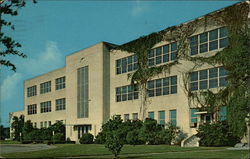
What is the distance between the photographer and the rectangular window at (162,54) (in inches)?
1513

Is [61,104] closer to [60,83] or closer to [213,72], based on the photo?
[60,83]

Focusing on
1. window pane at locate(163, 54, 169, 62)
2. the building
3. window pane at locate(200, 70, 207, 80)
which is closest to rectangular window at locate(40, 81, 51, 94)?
the building

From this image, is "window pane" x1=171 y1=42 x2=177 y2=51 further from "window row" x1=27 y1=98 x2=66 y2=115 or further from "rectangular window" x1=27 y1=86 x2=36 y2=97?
"rectangular window" x1=27 y1=86 x2=36 y2=97

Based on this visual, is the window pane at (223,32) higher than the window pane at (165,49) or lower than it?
higher

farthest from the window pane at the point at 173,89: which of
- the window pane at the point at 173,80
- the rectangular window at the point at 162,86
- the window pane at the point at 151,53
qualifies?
the window pane at the point at 151,53

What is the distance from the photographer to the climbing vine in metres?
→ 25.8

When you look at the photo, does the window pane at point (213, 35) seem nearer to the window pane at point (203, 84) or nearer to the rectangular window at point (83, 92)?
the window pane at point (203, 84)

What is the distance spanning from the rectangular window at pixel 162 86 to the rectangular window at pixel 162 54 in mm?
2127

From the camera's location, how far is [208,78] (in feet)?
111

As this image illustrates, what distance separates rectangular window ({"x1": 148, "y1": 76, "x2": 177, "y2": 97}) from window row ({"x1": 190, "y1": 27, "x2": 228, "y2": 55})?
4.15 meters

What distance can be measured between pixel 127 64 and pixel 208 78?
13.8 m

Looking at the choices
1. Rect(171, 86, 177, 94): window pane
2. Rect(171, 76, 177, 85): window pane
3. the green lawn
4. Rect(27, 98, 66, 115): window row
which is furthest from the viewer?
Rect(27, 98, 66, 115): window row

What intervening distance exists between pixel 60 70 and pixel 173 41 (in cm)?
2735

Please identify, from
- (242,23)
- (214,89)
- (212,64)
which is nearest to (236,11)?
(242,23)
